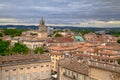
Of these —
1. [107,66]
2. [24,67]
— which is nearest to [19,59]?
[24,67]

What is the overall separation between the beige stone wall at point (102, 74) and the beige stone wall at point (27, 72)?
1721cm

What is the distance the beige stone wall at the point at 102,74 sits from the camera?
89.4 feet

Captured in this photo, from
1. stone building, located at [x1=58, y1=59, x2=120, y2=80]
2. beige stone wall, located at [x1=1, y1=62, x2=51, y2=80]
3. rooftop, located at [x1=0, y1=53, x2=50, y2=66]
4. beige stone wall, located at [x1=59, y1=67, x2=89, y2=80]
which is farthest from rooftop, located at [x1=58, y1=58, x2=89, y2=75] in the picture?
rooftop, located at [x1=0, y1=53, x2=50, y2=66]

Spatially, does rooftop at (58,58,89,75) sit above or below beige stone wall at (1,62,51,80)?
above

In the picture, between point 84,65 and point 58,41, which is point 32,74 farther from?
point 58,41

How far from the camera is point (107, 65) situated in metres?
28.8

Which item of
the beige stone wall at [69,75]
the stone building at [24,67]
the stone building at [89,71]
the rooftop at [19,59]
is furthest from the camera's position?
the rooftop at [19,59]

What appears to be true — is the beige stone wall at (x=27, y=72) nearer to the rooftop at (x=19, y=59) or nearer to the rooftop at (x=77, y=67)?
the rooftop at (x=19, y=59)

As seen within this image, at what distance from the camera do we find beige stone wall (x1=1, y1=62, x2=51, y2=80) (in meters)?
42.0

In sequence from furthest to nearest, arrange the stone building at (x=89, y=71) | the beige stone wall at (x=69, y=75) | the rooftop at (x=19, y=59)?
the rooftop at (x=19, y=59) → the beige stone wall at (x=69, y=75) → the stone building at (x=89, y=71)

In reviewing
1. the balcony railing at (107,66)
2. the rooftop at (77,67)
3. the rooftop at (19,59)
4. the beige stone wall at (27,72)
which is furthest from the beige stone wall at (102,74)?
the rooftop at (19,59)

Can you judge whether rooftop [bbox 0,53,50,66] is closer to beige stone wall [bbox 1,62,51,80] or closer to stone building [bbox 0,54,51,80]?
stone building [bbox 0,54,51,80]

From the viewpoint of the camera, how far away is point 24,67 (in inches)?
1737

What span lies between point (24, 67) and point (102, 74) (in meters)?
19.7
